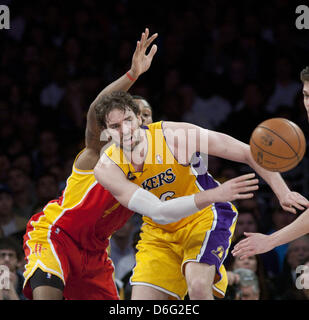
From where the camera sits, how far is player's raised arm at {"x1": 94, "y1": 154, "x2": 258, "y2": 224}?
3367 millimetres

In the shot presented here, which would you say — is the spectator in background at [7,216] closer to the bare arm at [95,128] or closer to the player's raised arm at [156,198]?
the bare arm at [95,128]

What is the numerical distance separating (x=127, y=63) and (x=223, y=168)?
7.16ft

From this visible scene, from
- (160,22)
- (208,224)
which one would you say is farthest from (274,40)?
(208,224)

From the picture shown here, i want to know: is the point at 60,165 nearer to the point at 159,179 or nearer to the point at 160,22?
the point at 160,22

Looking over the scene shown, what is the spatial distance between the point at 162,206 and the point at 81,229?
3.09ft

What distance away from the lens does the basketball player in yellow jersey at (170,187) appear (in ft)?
12.3

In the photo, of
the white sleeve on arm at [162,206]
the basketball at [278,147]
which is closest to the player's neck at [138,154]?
the white sleeve on arm at [162,206]

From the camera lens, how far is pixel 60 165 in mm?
6938

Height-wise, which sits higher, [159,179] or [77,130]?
[77,130]

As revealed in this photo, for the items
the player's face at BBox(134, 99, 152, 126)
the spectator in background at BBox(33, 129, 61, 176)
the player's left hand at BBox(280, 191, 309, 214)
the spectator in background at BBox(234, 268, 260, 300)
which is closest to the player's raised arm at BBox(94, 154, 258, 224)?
the player's left hand at BBox(280, 191, 309, 214)

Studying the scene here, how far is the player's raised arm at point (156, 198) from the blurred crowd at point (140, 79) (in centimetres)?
229

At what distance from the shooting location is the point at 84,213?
428 centimetres

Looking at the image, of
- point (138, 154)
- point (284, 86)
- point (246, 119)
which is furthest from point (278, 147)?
point (284, 86)
